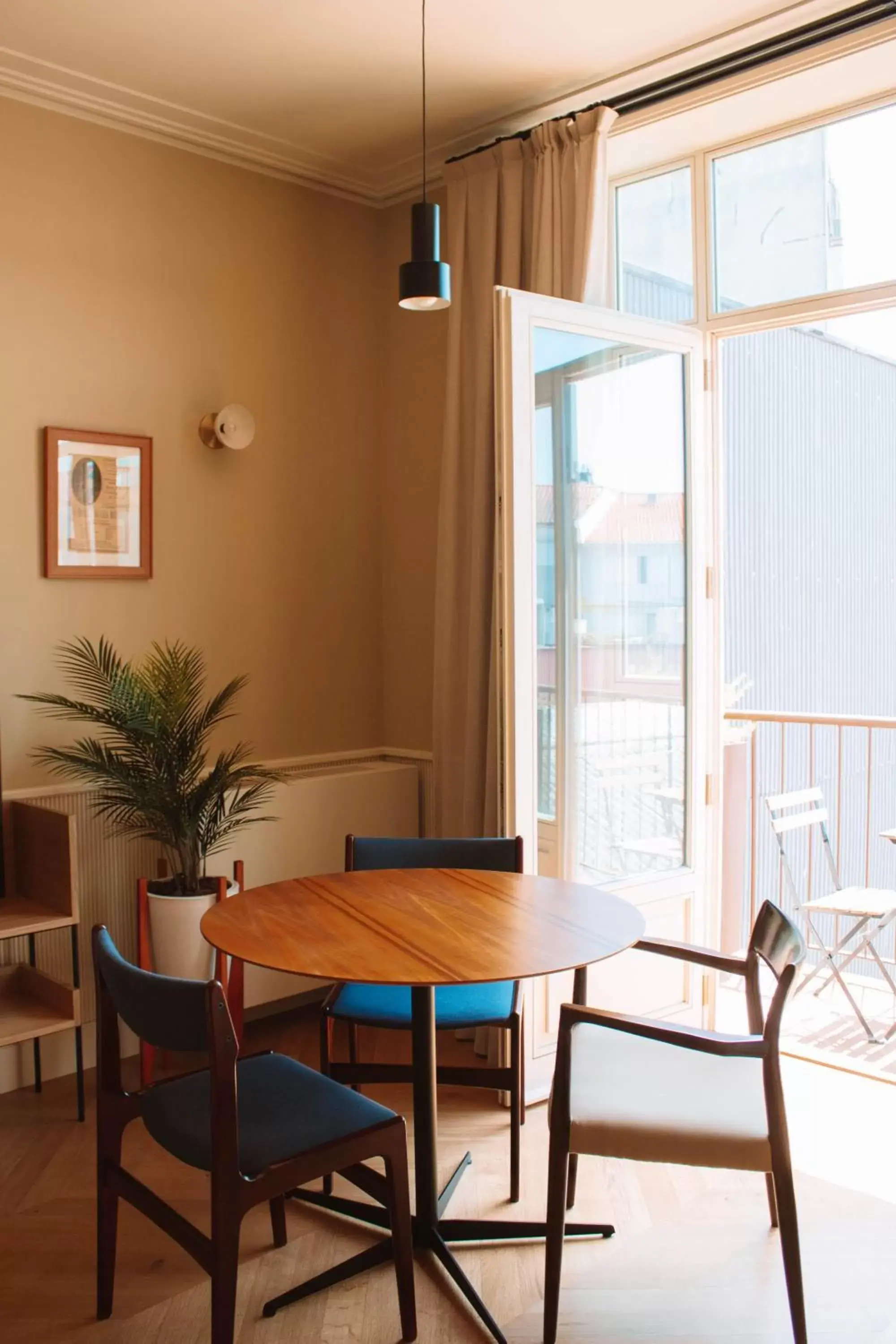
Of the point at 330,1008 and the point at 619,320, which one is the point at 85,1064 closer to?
the point at 330,1008

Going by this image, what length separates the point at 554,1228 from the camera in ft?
7.09

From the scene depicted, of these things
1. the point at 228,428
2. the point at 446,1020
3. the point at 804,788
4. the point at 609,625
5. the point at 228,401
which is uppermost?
the point at 228,401

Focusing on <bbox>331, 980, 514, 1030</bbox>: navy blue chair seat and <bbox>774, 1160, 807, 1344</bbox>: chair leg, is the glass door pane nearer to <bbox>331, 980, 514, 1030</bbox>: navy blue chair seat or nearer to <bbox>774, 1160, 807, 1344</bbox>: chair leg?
<bbox>331, 980, 514, 1030</bbox>: navy blue chair seat

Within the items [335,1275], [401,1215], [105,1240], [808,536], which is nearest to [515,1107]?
[335,1275]

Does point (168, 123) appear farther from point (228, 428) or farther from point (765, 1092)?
point (765, 1092)

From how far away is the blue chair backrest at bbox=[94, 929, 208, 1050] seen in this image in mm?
1903

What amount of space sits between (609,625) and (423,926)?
1523mm

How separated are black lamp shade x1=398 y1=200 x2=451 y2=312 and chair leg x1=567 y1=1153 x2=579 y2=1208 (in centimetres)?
213

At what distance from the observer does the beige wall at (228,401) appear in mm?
3518

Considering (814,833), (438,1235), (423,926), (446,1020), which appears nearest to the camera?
(423,926)

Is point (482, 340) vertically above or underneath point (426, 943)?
above

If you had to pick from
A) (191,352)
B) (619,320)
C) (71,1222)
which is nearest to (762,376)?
(619,320)

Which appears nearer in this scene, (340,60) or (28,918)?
(28,918)

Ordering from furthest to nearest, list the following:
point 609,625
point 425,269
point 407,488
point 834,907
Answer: point 407,488 < point 834,907 < point 609,625 < point 425,269
